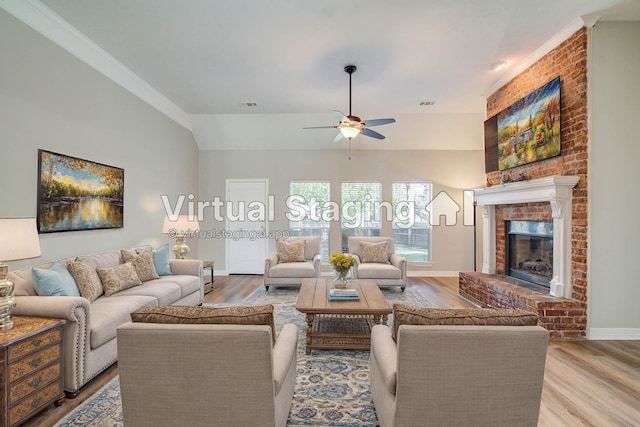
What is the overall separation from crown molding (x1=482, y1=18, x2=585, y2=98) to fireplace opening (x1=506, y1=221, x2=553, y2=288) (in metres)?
1.98

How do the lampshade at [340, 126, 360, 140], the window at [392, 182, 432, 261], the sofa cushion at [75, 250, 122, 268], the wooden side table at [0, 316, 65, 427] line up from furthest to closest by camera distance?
1. the window at [392, 182, 432, 261]
2. the lampshade at [340, 126, 360, 140]
3. the sofa cushion at [75, 250, 122, 268]
4. the wooden side table at [0, 316, 65, 427]

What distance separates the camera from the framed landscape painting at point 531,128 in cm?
343

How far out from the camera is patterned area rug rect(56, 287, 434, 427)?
1971 millimetres

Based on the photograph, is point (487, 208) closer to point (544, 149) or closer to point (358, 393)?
point (544, 149)

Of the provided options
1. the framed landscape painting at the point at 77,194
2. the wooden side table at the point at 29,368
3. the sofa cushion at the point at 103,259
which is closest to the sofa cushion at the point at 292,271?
the sofa cushion at the point at 103,259

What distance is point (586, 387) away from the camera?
7.65ft

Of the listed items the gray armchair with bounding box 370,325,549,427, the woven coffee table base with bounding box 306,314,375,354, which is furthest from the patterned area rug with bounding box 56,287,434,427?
the gray armchair with bounding box 370,325,549,427

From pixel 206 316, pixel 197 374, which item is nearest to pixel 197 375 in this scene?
pixel 197 374

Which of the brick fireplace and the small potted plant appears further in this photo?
the small potted plant

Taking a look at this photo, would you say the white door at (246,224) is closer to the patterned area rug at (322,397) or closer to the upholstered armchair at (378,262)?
the upholstered armchair at (378,262)

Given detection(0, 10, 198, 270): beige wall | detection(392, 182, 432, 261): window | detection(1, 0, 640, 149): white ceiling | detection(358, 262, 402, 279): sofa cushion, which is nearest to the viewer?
detection(0, 10, 198, 270): beige wall

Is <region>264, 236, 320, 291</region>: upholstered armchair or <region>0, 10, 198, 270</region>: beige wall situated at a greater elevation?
<region>0, 10, 198, 270</region>: beige wall

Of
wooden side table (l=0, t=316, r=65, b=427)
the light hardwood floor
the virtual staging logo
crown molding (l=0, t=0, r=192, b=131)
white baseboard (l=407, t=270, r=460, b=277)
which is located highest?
crown molding (l=0, t=0, r=192, b=131)

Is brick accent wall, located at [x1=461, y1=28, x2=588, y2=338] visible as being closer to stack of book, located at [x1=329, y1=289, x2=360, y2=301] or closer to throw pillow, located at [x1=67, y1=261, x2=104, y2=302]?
stack of book, located at [x1=329, y1=289, x2=360, y2=301]
